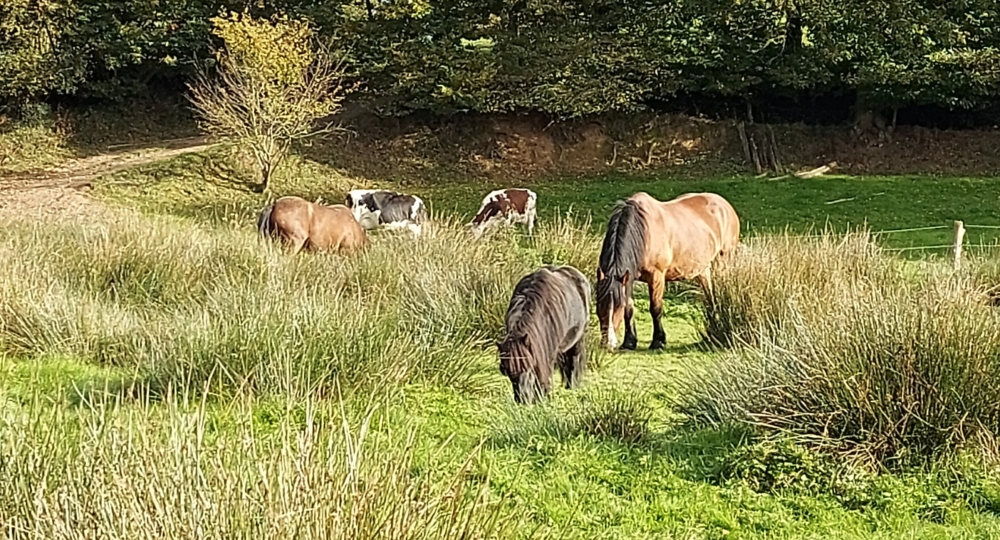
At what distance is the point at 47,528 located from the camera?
2.50 meters

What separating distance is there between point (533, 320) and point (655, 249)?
2.96m

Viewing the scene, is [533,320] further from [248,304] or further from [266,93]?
[266,93]

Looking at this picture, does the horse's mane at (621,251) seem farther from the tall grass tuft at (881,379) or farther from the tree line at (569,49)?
the tree line at (569,49)

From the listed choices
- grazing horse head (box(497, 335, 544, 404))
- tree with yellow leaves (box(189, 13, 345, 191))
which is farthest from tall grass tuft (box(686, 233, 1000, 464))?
tree with yellow leaves (box(189, 13, 345, 191))

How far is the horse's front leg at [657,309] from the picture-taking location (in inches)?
345

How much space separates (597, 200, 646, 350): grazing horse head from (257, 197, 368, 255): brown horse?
13.4 ft

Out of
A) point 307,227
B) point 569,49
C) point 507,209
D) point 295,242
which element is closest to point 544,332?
point 295,242

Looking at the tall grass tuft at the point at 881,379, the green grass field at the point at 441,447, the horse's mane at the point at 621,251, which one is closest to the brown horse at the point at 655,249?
the horse's mane at the point at 621,251

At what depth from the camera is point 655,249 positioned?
8781 millimetres

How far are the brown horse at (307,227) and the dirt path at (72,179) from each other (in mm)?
6145

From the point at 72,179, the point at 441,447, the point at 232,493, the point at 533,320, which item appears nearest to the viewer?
the point at 232,493

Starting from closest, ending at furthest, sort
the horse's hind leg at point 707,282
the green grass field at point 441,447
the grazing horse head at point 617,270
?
the green grass field at point 441,447
the grazing horse head at point 617,270
the horse's hind leg at point 707,282

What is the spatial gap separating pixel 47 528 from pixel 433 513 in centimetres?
99

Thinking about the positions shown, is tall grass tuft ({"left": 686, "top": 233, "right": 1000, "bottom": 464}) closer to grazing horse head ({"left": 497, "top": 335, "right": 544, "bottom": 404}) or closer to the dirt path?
grazing horse head ({"left": 497, "top": 335, "right": 544, "bottom": 404})
